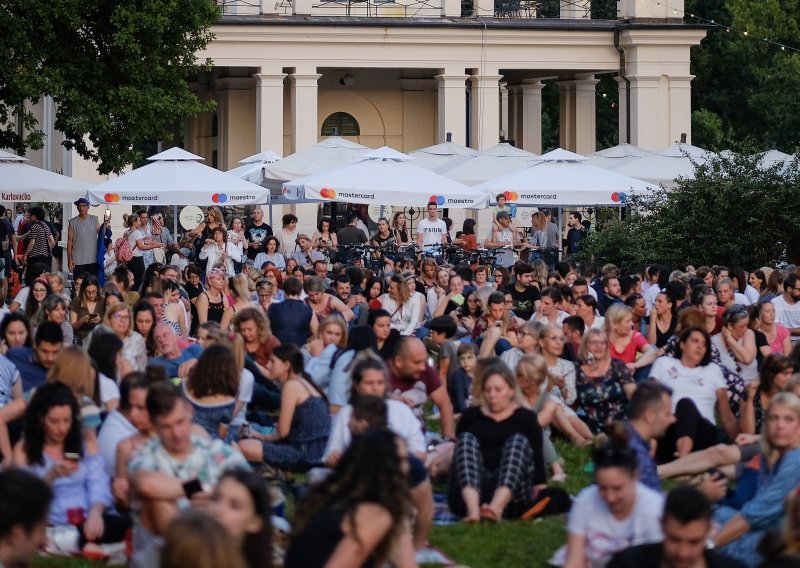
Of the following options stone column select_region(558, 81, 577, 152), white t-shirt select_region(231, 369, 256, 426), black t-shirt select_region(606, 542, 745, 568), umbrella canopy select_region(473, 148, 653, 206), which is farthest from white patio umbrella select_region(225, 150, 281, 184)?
black t-shirt select_region(606, 542, 745, 568)

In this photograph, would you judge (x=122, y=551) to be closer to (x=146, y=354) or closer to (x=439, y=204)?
(x=146, y=354)

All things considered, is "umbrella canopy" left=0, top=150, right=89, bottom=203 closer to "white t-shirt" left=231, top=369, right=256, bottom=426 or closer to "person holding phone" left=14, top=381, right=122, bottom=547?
"white t-shirt" left=231, top=369, right=256, bottom=426

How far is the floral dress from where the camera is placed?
518 inches

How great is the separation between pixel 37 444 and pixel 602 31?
33.6 metres

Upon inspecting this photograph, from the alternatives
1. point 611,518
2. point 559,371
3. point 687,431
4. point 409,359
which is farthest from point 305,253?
point 611,518

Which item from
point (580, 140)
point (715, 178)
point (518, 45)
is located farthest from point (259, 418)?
point (580, 140)

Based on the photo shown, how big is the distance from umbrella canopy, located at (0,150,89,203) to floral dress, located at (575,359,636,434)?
12.1 m

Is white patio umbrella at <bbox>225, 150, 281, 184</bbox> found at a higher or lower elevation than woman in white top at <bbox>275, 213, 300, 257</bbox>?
higher

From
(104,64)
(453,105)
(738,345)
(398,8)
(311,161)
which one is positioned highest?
(398,8)

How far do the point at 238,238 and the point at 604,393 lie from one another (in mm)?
12026

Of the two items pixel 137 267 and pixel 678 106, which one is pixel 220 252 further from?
pixel 678 106

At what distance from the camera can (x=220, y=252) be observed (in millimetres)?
23297

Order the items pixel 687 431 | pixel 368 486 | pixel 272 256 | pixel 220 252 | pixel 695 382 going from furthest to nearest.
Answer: pixel 220 252
pixel 272 256
pixel 695 382
pixel 687 431
pixel 368 486

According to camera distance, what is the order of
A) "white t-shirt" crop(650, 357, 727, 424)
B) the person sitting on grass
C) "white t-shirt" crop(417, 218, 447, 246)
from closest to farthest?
the person sitting on grass
"white t-shirt" crop(650, 357, 727, 424)
"white t-shirt" crop(417, 218, 447, 246)
